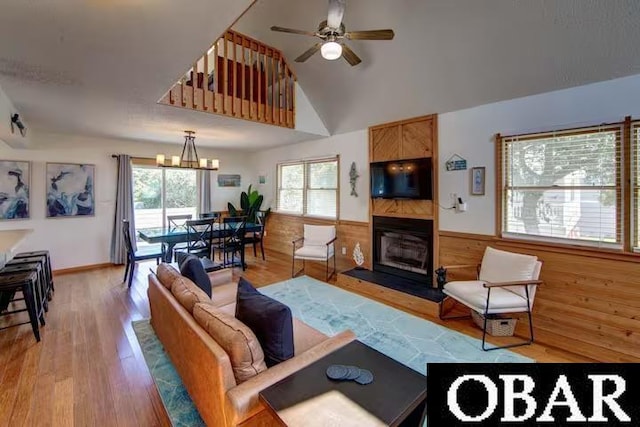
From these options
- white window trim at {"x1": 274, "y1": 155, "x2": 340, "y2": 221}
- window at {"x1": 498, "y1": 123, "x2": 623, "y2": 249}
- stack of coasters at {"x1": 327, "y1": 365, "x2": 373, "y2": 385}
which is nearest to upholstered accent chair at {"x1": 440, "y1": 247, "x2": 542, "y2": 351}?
window at {"x1": 498, "y1": 123, "x2": 623, "y2": 249}

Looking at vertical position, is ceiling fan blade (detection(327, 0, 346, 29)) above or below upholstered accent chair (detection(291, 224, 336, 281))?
above

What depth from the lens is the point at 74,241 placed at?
518 cm

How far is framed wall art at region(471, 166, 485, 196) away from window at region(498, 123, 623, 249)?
21 centimetres

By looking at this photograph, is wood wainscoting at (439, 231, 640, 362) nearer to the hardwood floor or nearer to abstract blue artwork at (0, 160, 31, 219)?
the hardwood floor

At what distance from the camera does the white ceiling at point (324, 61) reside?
183 cm

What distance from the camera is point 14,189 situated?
4613mm

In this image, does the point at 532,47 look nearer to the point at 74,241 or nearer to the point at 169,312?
the point at 169,312

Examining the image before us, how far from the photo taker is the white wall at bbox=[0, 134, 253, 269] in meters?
4.79

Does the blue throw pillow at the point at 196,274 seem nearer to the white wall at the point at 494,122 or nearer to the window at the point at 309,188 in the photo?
the white wall at the point at 494,122

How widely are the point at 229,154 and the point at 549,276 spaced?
21.9 ft

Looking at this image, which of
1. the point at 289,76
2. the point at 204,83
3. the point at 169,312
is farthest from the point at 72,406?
the point at 289,76

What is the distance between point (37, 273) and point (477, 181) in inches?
199

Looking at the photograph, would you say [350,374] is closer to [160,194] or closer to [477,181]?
[477,181]

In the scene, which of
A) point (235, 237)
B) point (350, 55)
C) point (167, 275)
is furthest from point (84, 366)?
point (350, 55)
